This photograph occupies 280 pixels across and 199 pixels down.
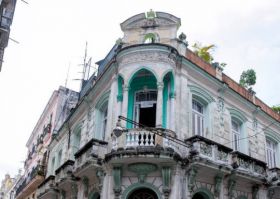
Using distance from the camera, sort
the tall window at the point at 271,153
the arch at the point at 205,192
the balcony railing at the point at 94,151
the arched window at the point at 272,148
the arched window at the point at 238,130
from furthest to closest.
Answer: the arched window at the point at 272,148, the tall window at the point at 271,153, the arched window at the point at 238,130, the balcony railing at the point at 94,151, the arch at the point at 205,192

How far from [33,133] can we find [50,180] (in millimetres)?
14653

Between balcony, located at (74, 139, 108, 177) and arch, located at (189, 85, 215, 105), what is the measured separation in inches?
165

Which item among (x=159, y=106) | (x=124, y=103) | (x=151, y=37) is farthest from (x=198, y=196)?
(x=151, y=37)

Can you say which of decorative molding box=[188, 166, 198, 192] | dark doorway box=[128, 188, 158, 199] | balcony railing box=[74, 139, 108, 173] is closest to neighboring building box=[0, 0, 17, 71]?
balcony railing box=[74, 139, 108, 173]

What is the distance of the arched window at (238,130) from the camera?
1672 centimetres

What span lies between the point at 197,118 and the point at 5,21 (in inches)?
456

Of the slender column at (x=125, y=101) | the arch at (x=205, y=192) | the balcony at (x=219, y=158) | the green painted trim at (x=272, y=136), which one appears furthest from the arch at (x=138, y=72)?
the green painted trim at (x=272, y=136)

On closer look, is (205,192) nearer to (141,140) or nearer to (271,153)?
(141,140)

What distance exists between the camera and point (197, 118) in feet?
50.0

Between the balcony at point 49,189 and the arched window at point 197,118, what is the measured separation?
850 cm

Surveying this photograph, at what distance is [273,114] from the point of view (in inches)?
785

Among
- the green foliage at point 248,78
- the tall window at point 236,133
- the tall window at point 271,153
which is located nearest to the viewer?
the tall window at point 236,133

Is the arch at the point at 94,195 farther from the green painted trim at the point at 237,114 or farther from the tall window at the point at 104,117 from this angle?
the green painted trim at the point at 237,114

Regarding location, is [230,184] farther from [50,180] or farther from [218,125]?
[50,180]
